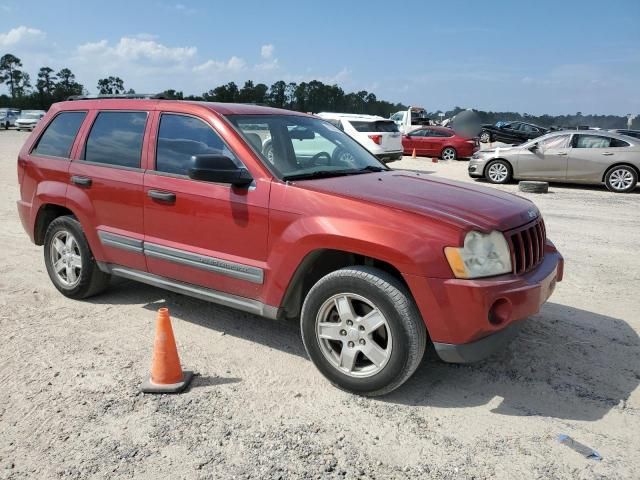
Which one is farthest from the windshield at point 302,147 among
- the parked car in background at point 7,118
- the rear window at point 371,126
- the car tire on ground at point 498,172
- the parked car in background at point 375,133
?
the parked car in background at point 7,118

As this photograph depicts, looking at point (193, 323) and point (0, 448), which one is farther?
point (193, 323)

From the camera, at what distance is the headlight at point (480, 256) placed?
3186 millimetres

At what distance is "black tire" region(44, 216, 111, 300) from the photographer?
16.6 feet

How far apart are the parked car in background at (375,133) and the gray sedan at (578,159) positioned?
3891 millimetres

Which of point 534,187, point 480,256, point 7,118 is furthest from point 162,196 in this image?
point 7,118

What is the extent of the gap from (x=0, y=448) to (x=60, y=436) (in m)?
0.29

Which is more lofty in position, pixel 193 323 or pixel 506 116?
pixel 506 116

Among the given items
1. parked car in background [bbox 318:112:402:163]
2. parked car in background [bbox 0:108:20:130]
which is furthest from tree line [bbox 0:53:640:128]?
parked car in background [bbox 318:112:402:163]

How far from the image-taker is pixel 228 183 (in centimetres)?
396

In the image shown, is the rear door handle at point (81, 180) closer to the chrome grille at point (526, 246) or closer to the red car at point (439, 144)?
the chrome grille at point (526, 246)

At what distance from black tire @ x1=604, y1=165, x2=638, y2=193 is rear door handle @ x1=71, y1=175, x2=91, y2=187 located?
43.1ft

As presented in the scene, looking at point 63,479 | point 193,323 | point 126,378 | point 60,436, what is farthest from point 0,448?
point 193,323

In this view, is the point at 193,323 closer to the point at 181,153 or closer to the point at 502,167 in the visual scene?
the point at 181,153

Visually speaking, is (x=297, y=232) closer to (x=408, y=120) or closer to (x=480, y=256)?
(x=480, y=256)
